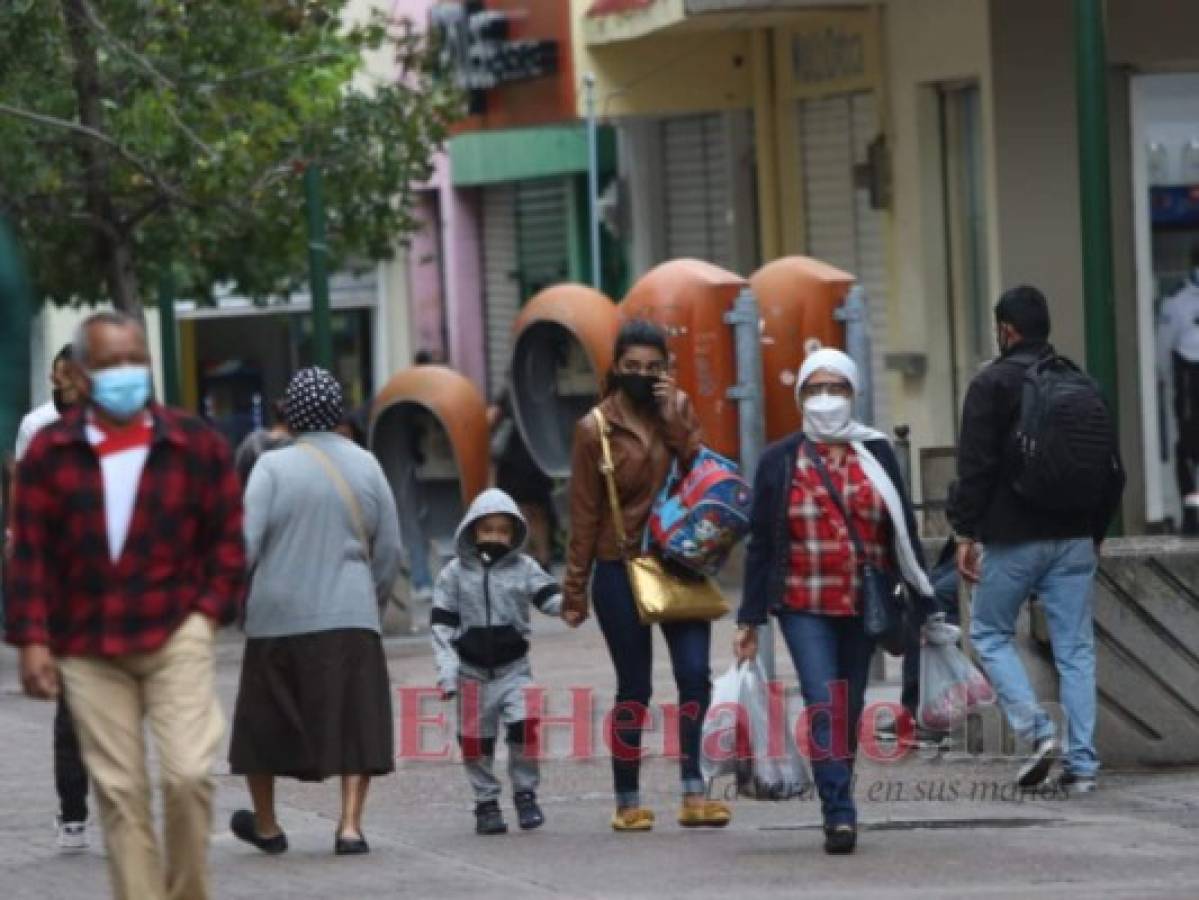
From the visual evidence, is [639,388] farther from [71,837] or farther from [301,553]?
[71,837]

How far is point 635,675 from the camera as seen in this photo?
35.8ft

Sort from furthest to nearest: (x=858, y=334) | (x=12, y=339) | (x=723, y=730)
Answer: (x=858, y=334)
(x=723, y=730)
(x=12, y=339)

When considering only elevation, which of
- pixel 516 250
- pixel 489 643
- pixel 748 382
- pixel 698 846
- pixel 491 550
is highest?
pixel 516 250

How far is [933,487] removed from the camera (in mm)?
15031

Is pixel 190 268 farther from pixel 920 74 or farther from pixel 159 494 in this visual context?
pixel 159 494

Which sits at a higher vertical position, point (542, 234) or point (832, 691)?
point (542, 234)

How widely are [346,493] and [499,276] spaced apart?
24808 mm

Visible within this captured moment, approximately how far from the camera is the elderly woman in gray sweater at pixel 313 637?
34.2ft

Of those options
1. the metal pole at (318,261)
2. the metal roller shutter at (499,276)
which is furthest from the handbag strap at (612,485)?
the metal roller shutter at (499,276)

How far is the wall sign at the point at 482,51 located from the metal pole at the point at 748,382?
12.8m

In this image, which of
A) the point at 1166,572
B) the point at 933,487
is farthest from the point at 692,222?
the point at 1166,572

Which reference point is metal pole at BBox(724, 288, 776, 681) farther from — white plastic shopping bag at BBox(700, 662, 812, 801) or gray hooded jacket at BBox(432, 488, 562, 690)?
white plastic shopping bag at BBox(700, 662, 812, 801)

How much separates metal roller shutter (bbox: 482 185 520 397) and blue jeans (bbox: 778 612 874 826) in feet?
79.0

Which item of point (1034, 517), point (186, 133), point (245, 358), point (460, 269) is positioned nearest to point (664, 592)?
point (1034, 517)
